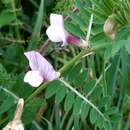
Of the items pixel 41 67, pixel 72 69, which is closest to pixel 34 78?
pixel 41 67

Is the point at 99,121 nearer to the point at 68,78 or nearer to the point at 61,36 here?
the point at 68,78

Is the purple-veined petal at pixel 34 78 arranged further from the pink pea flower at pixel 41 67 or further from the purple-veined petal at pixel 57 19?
the purple-veined petal at pixel 57 19

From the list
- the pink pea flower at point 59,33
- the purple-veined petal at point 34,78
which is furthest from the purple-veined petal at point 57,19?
the purple-veined petal at point 34,78

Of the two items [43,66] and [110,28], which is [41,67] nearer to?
[43,66]

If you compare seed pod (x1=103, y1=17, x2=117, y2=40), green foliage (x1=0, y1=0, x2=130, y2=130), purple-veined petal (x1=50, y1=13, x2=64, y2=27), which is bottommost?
green foliage (x1=0, y1=0, x2=130, y2=130)

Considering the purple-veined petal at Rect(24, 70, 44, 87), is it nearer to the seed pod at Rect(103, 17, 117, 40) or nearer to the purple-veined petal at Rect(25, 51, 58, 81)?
the purple-veined petal at Rect(25, 51, 58, 81)

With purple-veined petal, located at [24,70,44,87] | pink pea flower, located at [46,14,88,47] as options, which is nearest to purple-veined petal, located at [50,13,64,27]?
pink pea flower, located at [46,14,88,47]
